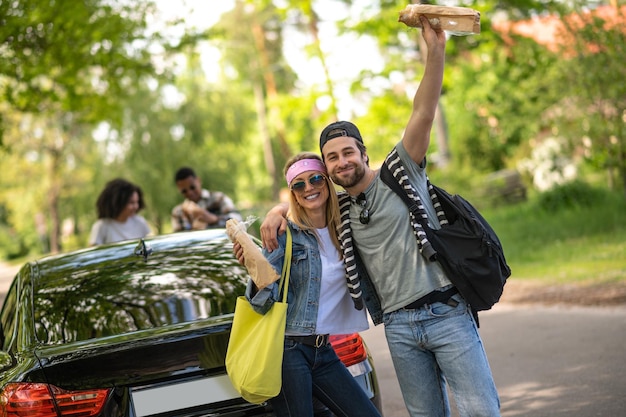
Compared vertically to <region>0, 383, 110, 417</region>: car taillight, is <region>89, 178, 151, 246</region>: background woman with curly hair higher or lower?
higher

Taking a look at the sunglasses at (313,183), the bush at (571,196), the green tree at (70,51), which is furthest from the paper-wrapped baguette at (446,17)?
the bush at (571,196)

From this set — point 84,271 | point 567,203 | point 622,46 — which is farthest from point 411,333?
point 567,203

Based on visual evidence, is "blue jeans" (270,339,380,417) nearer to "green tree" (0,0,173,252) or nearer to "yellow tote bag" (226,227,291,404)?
"yellow tote bag" (226,227,291,404)

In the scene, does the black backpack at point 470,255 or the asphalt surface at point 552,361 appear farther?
the asphalt surface at point 552,361

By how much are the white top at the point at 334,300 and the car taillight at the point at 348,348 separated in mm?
306

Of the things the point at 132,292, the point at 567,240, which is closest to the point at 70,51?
the point at 567,240

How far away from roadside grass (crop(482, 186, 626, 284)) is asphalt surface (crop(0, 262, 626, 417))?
5.53ft

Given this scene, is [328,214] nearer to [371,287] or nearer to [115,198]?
[371,287]

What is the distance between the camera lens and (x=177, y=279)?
460 cm

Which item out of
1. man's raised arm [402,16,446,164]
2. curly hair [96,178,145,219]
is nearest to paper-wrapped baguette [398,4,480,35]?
man's raised arm [402,16,446,164]

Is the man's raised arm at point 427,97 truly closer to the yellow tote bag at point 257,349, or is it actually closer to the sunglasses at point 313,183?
the sunglasses at point 313,183

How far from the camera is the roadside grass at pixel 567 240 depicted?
36.8ft

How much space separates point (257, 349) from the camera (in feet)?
11.4

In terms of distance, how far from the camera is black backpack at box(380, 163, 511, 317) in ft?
11.4
